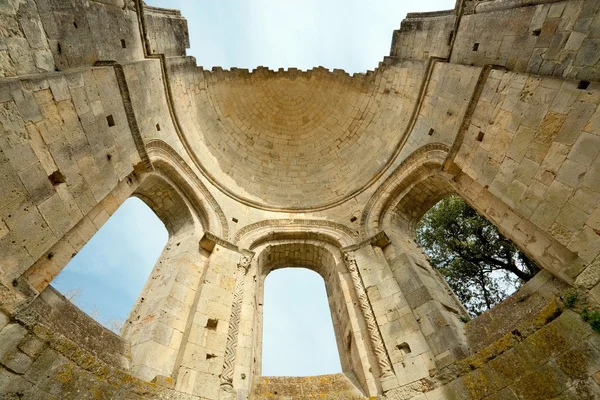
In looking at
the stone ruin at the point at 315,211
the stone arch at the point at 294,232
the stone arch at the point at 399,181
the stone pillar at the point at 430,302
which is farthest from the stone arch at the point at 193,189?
the stone pillar at the point at 430,302

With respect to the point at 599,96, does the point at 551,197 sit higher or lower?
lower

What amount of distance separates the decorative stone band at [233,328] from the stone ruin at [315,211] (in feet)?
0.12

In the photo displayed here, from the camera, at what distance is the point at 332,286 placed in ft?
28.4

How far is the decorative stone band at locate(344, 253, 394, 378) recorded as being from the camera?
582 centimetres

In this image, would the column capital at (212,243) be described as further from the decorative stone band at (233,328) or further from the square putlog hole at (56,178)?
the square putlog hole at (56,178)

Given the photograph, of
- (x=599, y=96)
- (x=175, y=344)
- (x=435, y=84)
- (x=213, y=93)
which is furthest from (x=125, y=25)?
(x=599, y=96)

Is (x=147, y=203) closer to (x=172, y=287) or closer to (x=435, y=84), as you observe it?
(x=172, y=287)

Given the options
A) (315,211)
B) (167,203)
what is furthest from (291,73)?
(167,203)

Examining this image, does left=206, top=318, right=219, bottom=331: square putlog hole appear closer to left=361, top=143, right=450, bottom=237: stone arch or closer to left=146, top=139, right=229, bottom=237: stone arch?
Result: left=146, top=139, right=229, bottom=237: stone arch

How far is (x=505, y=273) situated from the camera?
41.1ft

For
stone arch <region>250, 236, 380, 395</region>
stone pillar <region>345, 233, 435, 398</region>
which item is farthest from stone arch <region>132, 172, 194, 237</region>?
stone pillar <region>345, 233, 435, 398</region>

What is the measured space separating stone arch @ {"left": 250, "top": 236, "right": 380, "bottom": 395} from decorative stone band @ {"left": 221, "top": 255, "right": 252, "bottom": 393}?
77 centimetres

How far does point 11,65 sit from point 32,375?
155 inches

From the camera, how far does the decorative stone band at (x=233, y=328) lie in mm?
5548
